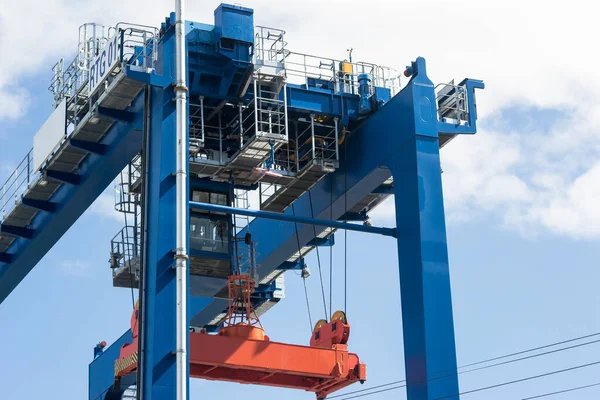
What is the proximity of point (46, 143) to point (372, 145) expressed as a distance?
8.18 meters

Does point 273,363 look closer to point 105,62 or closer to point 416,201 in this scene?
point 416,201

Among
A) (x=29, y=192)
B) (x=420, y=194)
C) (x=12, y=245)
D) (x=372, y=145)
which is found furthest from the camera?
(x=12, y=245)

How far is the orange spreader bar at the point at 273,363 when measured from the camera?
2712 cm

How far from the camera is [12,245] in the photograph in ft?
117

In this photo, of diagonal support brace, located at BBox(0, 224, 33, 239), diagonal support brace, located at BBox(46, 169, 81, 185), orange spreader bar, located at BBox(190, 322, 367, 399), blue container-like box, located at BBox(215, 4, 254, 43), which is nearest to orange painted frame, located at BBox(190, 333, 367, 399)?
orange spreader bar, located at BBox(190, 322, 367, 399)

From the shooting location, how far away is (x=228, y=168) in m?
28.9

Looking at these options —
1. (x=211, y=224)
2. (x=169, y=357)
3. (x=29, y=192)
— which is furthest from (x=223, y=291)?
(x=169, y=357)

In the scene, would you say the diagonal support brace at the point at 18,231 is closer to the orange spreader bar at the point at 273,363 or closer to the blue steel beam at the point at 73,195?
the blue steel beam at the point at 73,195

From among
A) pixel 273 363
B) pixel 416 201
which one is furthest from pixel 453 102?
pixel 273 363

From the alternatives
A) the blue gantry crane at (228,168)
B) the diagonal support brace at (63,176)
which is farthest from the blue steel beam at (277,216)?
the diagonal support brace at (63,176)

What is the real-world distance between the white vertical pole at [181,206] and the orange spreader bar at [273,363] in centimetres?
201

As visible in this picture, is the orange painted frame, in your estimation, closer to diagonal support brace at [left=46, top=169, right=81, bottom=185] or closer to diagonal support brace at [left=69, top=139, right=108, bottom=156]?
diagonal support brace at [left=69, top=139, right=108, bottom=156]

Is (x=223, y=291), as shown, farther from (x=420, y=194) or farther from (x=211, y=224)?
(x=420, y=194)

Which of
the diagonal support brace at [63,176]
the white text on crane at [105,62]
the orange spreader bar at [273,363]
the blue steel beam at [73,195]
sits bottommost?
the orange spreader bar at [273,363]
